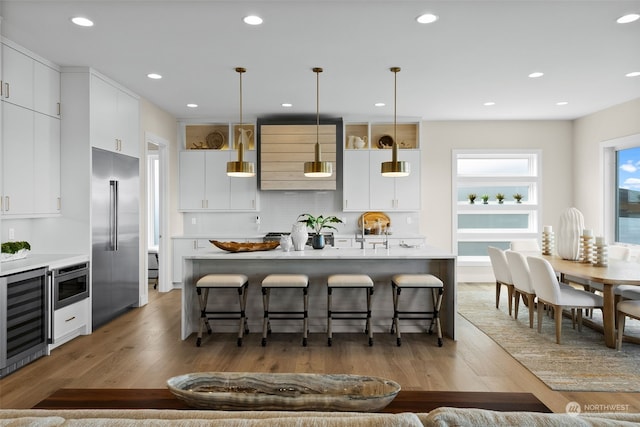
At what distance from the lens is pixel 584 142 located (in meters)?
6.94

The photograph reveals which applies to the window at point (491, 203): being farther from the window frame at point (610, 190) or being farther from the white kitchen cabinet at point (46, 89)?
the white kitchen cabinet at point (46, 89)

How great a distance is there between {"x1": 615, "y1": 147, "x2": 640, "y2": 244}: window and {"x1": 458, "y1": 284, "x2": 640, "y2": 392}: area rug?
167cm

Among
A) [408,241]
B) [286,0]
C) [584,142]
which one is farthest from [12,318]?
[584,142]

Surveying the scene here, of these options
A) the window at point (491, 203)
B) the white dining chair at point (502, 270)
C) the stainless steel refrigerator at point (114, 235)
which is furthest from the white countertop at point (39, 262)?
the window at point (491, 203)

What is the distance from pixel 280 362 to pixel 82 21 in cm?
322

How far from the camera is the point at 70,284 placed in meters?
4.13

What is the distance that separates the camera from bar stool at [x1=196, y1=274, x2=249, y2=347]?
13.1ft

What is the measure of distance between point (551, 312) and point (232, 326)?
3.79 metres

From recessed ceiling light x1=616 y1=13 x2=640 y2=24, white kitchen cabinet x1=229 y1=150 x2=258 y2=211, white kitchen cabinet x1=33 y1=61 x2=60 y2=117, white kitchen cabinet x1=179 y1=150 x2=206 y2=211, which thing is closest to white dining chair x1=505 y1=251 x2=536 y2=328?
recessed ceiling light x1=616 y1=13 x2=640 y2=24

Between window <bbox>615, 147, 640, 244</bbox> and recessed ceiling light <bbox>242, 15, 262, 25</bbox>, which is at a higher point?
recessed ceiling light <bbox>242, 15, 262, 25</bbox>

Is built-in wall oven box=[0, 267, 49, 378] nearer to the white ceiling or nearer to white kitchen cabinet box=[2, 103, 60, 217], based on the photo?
white kitchen cabinet box=[2, 103, 60, 217]

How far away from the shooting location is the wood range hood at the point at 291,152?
22.3 feet

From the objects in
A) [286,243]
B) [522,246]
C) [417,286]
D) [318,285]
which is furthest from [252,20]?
[522,246]

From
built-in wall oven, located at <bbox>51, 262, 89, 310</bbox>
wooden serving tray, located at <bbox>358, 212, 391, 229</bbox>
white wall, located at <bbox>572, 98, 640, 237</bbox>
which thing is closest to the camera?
built-in wall oven, located at <bbox>51, 262, 89, 310</bbox>
